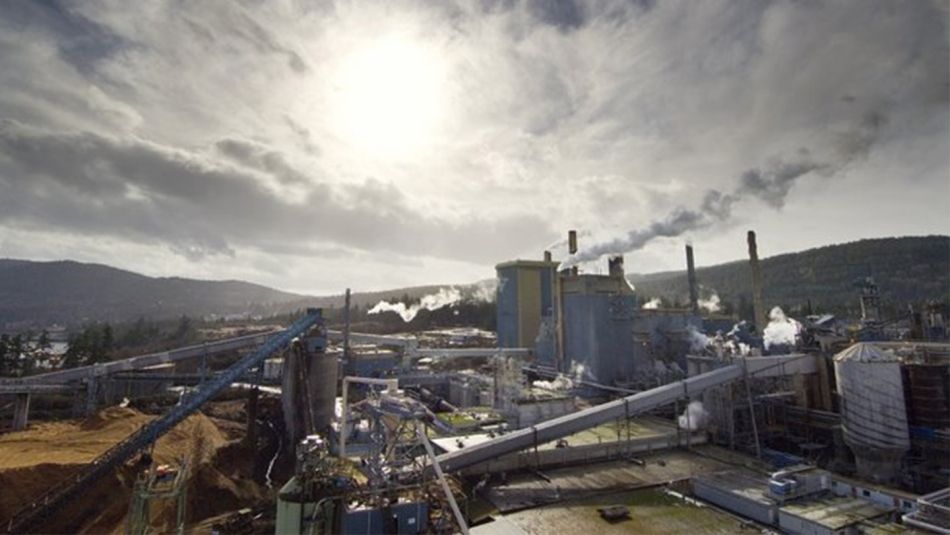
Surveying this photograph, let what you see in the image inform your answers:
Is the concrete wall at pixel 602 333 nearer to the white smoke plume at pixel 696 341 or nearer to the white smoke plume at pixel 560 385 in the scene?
the white smoke plume at pixel 560 385

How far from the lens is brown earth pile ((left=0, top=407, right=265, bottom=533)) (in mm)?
23969

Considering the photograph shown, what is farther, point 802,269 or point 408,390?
point 802,269

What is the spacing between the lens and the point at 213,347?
52906 millimetres

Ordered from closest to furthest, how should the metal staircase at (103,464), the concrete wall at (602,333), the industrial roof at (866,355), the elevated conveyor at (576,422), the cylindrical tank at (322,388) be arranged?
the metal staircase at (103,464)
the elevated conveyor at (576,422)
the industrial roof at (866,355)
the cylindrical tank at (322,388)
the concrete wall at (602,333)

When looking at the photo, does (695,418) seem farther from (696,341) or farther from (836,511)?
(696,341)

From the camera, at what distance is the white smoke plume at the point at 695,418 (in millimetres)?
35812

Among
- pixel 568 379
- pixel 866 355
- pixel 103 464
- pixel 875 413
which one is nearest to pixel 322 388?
pixel 103 464

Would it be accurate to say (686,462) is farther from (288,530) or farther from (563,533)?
(288,530)

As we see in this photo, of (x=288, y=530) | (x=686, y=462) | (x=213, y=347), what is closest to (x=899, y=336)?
(x=686, y=462)

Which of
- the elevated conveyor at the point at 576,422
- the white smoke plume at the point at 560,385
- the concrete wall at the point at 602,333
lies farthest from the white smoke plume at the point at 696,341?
the elevated conveyor at the point at 576,422

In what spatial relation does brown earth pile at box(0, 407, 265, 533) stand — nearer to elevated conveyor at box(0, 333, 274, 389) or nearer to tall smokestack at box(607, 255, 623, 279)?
elevated conveyor at box(0, 333, 274, 389)

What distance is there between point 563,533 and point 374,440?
9448 millimetres

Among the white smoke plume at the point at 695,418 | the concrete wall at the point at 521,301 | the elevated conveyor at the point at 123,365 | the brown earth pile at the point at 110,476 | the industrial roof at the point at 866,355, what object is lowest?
the brown earth pile at the point at 110,476

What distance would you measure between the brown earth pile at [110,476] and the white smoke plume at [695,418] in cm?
3063
